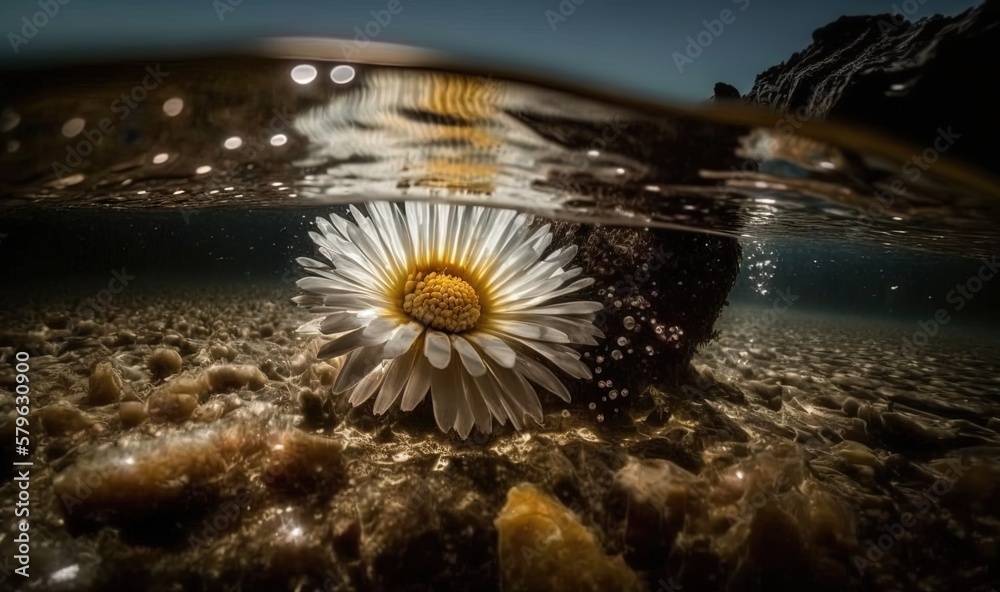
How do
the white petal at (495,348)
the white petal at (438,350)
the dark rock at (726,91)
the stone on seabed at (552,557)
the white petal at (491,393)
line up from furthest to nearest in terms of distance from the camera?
the dark rock at (726,91), the white petal at (491,393), the white petal at (495,348), the white petal at (438,350), the stone on seabed at (552,557)

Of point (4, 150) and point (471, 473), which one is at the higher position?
point (4, 150)

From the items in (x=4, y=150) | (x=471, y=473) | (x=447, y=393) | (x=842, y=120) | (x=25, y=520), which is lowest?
(x=471, y=473)

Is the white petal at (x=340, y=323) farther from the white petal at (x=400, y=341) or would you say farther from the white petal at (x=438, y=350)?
the white petal at (x=438, y=350)

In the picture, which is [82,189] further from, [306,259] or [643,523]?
[643,523]

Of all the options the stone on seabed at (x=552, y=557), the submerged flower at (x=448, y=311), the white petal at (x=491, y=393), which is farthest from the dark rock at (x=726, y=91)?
the stone on seabed at (x=552, y=557)

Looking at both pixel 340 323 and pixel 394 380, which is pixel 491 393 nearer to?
pixel 394 380

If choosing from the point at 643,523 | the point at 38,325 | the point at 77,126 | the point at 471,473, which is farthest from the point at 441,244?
the point at 38,325

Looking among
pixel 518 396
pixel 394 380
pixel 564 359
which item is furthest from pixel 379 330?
pixel 564 359
